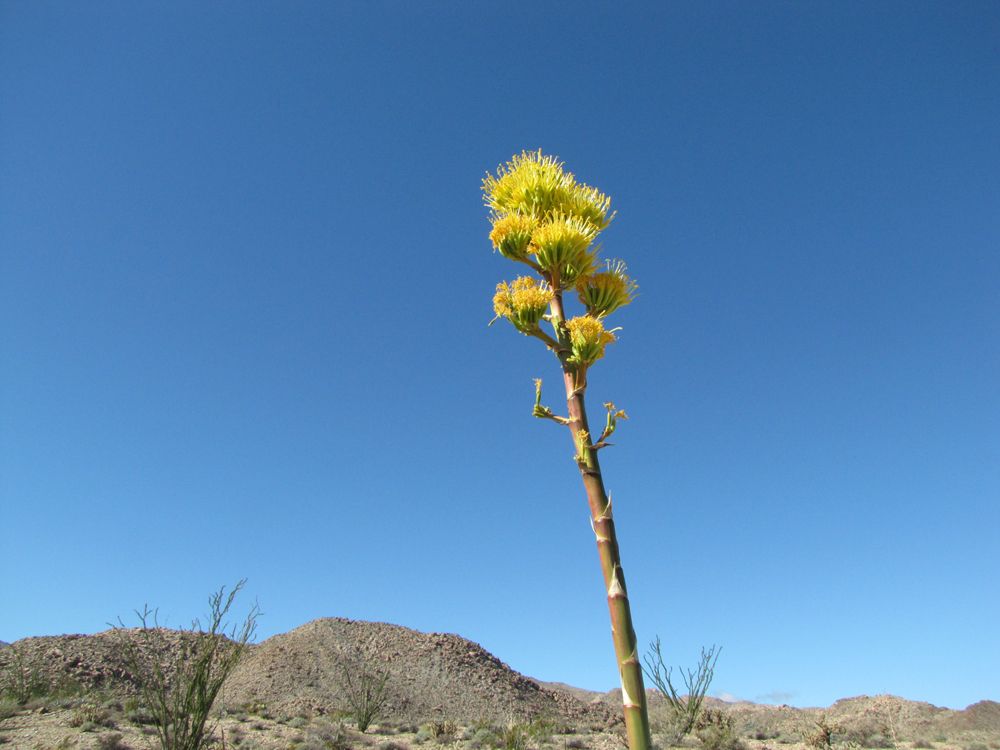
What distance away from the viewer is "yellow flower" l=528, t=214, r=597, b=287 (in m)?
3.62

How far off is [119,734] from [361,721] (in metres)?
6.58

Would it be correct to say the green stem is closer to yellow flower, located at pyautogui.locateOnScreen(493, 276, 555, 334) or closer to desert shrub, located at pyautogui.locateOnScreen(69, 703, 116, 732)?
yellow flower, located at pyautogui.locateOnScreen(493, 276, 555, 334)

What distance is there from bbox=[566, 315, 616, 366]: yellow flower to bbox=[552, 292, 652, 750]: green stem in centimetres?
8

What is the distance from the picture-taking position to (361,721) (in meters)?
17.5

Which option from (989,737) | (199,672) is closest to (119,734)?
(199,672)

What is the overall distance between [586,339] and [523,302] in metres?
0.48

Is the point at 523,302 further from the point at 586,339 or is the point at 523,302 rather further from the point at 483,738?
the point at 483,738

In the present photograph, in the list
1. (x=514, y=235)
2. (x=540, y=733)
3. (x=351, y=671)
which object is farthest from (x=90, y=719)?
(x=514, y=235)

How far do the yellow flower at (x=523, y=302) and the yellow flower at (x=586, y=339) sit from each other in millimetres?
229

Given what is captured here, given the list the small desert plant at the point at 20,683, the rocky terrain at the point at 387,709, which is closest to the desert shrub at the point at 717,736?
the rocky terrain at the point at 387,709

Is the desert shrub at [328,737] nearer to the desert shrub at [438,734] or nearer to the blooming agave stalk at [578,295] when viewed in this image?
the desert shrub at [438,734]

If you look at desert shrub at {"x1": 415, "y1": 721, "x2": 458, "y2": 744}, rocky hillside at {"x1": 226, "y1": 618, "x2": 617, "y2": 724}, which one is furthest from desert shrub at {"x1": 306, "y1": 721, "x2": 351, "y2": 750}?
rocky hillside at {"x1": 226, "y1": 618, "x2": 617, "y2": 724}

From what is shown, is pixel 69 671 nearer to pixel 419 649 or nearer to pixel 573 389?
pixel 419 649

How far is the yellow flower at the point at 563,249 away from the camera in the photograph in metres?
3.62
